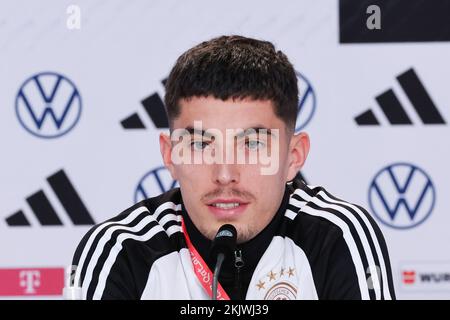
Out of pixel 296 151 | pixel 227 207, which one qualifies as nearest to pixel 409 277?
pixel 296 151

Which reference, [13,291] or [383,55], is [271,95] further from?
[13,291]

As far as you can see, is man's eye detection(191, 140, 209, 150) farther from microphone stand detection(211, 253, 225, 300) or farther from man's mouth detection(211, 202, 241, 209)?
microphone stand detection(211, 253, 225, 300)

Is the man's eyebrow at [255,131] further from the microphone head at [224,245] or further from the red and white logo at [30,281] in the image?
the red and white logo at [30,281]

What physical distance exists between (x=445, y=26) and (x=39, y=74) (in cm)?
137

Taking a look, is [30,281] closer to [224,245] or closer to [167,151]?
[167,151]

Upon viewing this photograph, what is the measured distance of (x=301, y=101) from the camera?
269 centimetres

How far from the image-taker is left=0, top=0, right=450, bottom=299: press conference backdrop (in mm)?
2691

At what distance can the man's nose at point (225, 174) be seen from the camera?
1514 millimetres

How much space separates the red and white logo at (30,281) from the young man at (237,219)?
1.00m

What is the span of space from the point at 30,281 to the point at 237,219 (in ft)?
4.41
